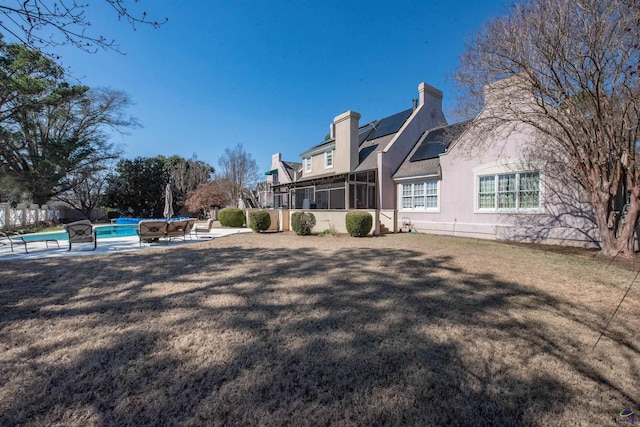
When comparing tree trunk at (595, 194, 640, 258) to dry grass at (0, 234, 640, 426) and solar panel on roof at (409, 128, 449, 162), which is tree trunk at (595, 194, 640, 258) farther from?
solar panel on roof at (409, 128, 449, 162)

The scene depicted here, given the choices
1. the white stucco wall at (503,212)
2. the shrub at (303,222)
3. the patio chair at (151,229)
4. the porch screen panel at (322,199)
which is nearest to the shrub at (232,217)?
the porch screen panel at (322,199)

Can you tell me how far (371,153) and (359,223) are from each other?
7793mm

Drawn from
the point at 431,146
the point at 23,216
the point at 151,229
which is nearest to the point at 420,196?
the point at 431,146

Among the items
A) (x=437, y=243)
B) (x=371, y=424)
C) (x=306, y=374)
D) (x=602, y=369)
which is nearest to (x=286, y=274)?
(x=306, y=374)

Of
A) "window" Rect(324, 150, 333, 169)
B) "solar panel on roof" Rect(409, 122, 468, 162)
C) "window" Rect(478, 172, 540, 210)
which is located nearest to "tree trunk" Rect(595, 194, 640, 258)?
"window" Rect(478, 172, 540, 210)

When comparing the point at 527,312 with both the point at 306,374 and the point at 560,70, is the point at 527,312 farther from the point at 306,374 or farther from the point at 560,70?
the point at 560,70

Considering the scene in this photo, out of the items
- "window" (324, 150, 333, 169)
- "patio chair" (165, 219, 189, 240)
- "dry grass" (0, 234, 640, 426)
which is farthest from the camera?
"window" (324, 150, 333, 169)

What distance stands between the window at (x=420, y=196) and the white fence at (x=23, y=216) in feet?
84.4

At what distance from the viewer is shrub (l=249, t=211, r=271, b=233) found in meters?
16.8

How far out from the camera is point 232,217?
21109mm

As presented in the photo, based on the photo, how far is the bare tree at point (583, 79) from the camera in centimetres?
789

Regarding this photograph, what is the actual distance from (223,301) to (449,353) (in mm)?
3782

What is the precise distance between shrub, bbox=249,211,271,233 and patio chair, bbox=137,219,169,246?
17.8 feet

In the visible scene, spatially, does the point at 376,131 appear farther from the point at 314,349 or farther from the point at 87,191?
the point at 87,191
